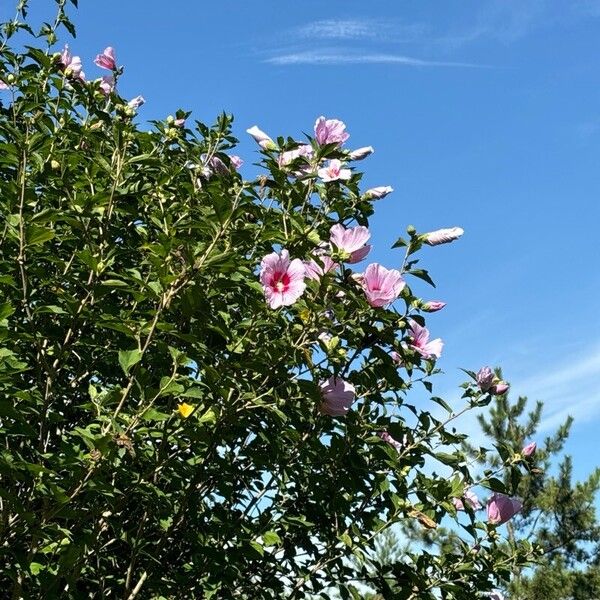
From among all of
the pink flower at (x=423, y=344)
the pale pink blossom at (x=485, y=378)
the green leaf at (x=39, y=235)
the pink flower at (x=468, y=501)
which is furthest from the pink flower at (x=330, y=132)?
the pink flower at (x=468, y=501)

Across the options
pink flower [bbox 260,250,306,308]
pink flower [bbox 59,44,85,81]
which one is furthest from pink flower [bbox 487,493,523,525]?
pink flower [bbox 59,44,85,81]

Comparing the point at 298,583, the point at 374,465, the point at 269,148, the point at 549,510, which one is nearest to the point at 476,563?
the point at 374,465

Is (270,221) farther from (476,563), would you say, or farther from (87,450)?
(476,563)

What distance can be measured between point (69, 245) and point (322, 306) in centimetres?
105

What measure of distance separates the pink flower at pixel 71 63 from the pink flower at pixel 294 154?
1.35 m

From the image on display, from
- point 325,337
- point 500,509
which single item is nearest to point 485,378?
point 500,509

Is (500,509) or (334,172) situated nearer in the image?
(334,172)

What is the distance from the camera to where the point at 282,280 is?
2.25 metres

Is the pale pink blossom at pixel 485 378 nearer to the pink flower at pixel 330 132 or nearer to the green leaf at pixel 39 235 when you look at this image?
the pink flower at pixel 330 132

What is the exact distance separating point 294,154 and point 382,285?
2.00ft

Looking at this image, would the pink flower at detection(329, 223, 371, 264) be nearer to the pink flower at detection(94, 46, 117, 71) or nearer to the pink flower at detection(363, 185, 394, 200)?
the pink flower at detection(363, 185, 394, 200)

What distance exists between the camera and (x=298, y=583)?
299 centimetres

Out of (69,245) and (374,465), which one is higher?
(69,245)

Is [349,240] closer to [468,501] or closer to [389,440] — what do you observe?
[389,440]
